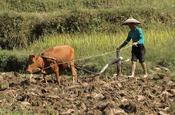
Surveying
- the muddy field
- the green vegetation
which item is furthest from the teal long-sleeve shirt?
the green vegetation

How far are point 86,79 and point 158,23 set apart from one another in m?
6.46

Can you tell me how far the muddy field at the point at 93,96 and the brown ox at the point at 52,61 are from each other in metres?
0.36

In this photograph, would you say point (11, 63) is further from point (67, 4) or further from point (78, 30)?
point (67, 4)

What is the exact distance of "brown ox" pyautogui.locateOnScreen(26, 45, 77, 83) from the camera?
12.7 m

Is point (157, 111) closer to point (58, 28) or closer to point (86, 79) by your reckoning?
point (86, 79)

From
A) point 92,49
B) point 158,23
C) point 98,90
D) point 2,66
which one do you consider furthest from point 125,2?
point 98,90

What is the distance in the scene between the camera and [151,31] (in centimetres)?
1862

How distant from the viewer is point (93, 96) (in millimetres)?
10859

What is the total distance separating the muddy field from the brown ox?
36cm

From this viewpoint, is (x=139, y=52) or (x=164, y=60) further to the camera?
(x=164, y=60)

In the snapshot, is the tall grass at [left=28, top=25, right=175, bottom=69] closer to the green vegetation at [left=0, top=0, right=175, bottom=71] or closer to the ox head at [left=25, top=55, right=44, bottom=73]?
the green vegetation at [left=0, top=0, right=175, bottom=71]

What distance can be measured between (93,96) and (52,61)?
242 centimetres

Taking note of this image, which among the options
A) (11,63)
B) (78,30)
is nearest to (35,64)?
(11,63)

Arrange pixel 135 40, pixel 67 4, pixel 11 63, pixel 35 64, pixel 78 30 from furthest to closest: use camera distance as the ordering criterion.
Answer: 1. pixel 67 4
2. pixel 78 30
3. pixel 11 63
4. pixel 135 40
5. pixel 35 64
